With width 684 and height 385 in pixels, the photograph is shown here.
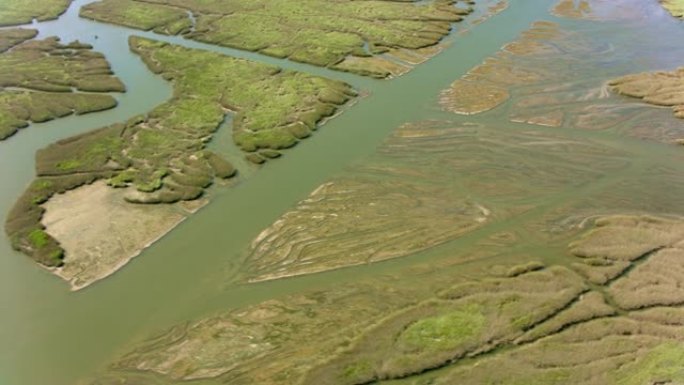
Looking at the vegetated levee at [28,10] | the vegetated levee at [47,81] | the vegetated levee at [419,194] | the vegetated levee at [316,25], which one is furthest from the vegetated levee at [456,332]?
the vegetated levee at [28,10]

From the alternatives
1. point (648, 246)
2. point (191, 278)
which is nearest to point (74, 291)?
point (191, 278)

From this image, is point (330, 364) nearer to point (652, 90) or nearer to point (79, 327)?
point (79, 327)

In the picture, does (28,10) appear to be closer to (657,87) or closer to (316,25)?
(316,25)

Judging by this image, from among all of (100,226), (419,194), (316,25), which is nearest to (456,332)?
(419,194)

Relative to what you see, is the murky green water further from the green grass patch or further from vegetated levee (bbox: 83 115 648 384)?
the green grass patch

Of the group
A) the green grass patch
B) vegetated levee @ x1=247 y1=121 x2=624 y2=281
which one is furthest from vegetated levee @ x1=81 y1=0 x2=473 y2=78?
the green grass patch

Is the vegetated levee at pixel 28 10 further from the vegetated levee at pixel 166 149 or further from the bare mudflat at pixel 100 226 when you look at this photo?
the bare mudflat at pixel 100 226
